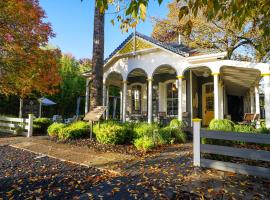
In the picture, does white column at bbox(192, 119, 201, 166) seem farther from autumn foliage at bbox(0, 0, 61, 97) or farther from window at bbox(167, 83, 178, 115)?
window at bbox(167, 83, 178, 115)

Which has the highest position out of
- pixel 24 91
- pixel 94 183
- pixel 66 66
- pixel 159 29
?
pixel 159 29

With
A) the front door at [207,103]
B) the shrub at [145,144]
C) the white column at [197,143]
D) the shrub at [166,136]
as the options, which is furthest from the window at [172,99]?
the white column at [197,143]

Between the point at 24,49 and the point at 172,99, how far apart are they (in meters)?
9.10

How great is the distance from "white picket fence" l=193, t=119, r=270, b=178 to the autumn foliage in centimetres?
862

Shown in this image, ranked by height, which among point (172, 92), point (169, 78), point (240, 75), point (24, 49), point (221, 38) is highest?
point (221, 38)

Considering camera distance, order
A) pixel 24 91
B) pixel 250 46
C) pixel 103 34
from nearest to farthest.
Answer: pixel 103 34
pixel 24 91
pixel 250 46

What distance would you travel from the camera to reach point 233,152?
192 inches

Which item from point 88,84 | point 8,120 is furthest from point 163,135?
point 8,120

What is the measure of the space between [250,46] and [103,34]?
17076mm

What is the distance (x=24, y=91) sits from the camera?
11617 millimetres

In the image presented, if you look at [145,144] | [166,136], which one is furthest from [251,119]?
[145,144]

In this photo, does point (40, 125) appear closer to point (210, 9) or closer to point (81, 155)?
point (81, 155)

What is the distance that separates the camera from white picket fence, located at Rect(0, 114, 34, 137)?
37.4 feet

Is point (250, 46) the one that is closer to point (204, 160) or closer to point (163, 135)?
point (163, 135)
